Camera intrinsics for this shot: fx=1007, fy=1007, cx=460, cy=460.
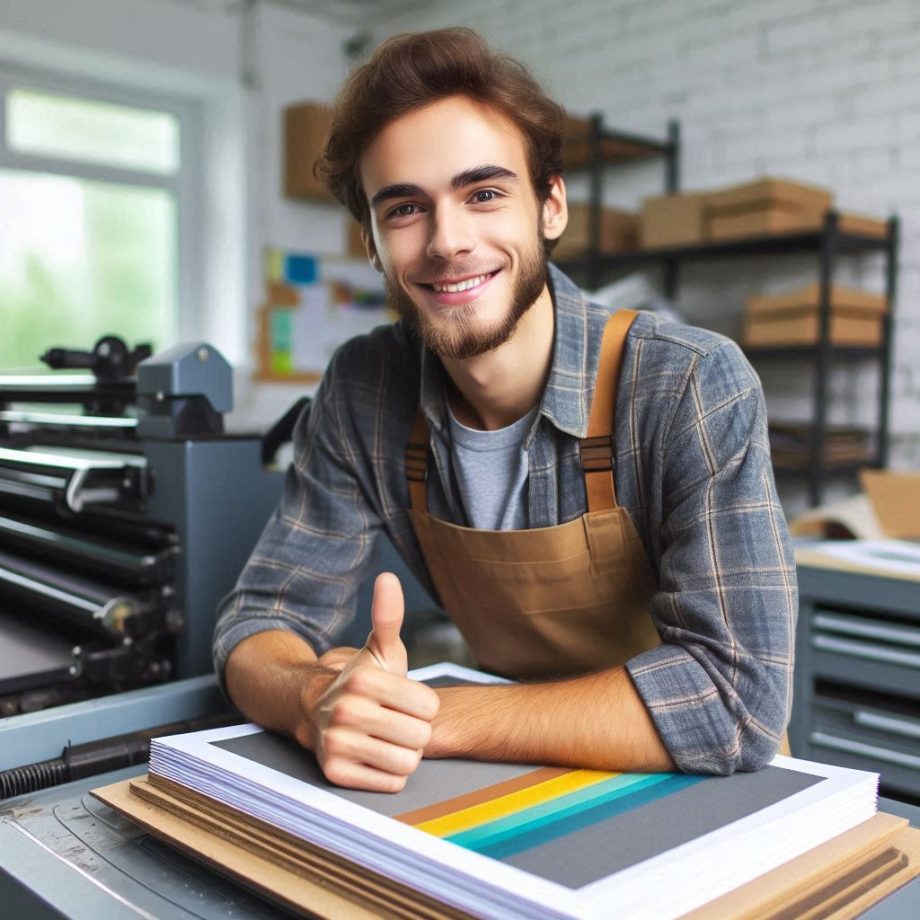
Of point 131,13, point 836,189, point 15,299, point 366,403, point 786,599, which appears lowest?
point 786,599

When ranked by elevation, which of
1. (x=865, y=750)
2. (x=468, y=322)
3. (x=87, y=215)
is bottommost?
(x=865, y=750)

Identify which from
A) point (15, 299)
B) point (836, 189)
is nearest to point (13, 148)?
point (15, 299)

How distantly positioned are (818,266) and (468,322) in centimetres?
266

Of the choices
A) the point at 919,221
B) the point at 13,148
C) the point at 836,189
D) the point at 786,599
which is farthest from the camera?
the point at 13,148

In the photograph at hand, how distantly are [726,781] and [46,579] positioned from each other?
0.80m

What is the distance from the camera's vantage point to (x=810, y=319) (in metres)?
3.09

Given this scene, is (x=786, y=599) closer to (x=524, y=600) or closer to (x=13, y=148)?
(x=524, y=600)

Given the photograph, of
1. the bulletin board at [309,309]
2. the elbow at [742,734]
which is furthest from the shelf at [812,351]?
the elbow at [742,734]

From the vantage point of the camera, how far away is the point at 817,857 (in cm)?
63

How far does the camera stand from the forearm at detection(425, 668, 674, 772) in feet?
2.47

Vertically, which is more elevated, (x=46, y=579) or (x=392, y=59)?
(x=392, y=59)

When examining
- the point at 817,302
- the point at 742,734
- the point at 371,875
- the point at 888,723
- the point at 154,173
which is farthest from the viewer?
the point at 154,173

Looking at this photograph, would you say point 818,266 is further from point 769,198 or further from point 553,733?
point 553,733

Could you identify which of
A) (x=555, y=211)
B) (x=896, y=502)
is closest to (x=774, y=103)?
(x=896, y=502)
